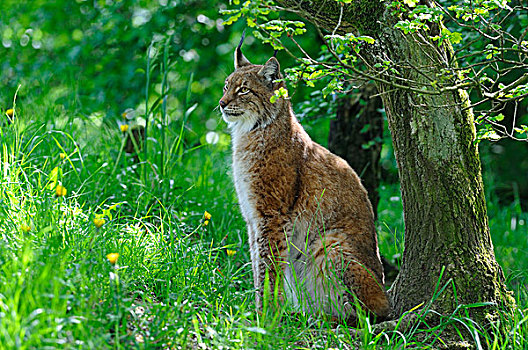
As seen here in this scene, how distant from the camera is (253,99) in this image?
392cm

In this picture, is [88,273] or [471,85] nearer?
[88,273]

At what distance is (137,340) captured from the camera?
2.38 meters

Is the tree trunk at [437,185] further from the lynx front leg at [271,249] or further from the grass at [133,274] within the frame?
the lynx front leg at [271,249]

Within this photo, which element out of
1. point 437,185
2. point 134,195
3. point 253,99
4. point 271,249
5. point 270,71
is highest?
point 270,71

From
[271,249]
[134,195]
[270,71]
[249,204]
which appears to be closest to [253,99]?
[270,71]

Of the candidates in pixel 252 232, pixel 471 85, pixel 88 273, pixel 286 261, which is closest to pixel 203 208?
pixel 252 232

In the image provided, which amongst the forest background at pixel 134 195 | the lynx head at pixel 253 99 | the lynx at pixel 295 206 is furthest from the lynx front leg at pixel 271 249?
the lynx head at pixel 253 99

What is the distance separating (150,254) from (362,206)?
1.47 metres

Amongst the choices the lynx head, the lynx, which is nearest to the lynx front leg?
the lynx

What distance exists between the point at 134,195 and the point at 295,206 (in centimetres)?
137

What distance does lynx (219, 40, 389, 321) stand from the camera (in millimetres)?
3457

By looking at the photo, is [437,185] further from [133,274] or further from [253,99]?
[133,274]

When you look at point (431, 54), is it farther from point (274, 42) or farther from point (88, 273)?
point (88, 273)

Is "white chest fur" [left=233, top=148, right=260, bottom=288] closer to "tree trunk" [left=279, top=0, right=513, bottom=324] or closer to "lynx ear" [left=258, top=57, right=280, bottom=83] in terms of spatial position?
"lynx ear" [left=258, top=57, right=280, bottom=83]
